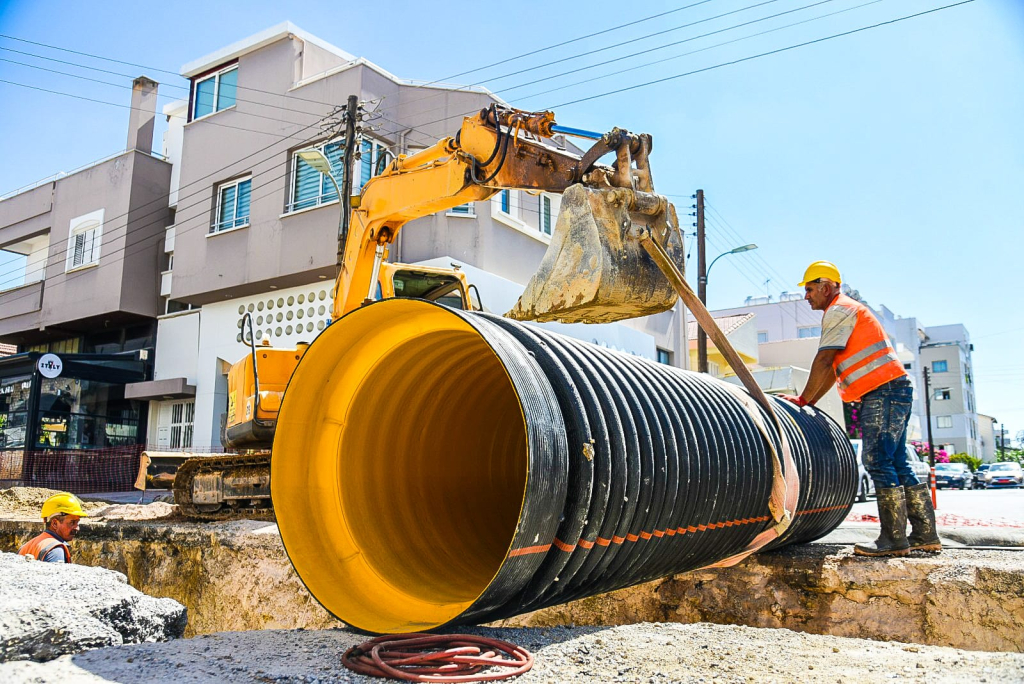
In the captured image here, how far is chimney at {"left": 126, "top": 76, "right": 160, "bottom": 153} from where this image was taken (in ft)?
78.6

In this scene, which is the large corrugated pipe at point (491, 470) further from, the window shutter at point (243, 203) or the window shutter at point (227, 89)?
the window shutter at point (227, 89)

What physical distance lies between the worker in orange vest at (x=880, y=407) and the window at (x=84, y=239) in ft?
76.2

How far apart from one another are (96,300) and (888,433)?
23172 millimetres

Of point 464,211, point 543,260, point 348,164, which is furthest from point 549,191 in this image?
point 464,211

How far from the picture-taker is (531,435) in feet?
9.09

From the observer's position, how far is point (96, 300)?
74.4 ft

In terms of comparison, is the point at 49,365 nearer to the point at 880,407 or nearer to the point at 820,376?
the point at 820,376

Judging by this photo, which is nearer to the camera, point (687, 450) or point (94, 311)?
point (687, 450)

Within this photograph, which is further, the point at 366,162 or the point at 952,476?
the point at 952,476

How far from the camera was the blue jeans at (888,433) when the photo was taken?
5.32m

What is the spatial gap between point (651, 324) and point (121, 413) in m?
16.8

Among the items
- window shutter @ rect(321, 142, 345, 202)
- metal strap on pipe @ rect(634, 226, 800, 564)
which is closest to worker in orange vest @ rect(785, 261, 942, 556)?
metal strap on pipe @ rect(634, 226, 800, 564)

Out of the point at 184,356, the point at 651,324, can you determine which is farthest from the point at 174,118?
the point at 651,324

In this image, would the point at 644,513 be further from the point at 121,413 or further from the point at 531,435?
the point at 121,413
